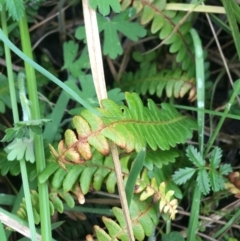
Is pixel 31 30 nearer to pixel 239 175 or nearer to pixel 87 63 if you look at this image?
pixel 87 63

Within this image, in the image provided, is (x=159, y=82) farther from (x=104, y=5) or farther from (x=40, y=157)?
(x=40, y=157)

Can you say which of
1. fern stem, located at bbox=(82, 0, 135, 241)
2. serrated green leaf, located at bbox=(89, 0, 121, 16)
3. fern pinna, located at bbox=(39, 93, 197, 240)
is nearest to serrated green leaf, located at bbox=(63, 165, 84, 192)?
fern pinna, located at bbox=(39, 93, 197, 240)

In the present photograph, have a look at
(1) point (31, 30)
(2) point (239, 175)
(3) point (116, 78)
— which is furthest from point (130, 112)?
(1) point (31, 30)

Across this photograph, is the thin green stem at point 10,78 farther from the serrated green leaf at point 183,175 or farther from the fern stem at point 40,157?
the serrated green leaf at point 183,175

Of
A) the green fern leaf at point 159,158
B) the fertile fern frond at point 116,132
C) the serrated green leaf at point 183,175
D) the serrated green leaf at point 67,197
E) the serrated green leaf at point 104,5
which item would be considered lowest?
the serrated green leaf at point 183,175

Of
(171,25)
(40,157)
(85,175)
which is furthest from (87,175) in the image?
(171,25)

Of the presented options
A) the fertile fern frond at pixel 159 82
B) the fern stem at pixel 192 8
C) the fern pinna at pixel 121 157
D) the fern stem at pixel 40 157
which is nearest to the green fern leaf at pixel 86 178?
the fern pinna at pixel 121 157

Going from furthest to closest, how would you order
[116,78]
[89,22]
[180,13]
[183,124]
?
[116,78]
[180,13]
[183,124]
[89,22]
